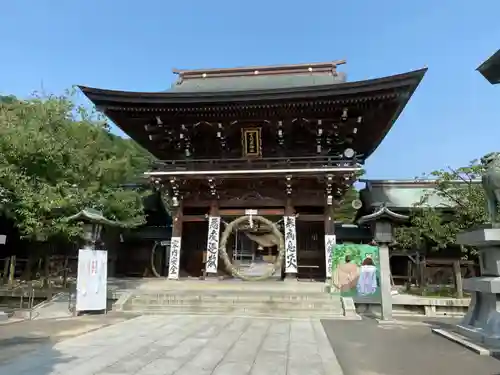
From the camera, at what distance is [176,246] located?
16266 millimetres

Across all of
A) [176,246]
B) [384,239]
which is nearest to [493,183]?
[384,239]

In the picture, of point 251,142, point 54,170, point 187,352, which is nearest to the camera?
point 187,352

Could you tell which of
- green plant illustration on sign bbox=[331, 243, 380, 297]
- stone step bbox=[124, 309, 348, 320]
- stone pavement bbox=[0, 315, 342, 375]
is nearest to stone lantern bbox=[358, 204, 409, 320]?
stone step bbox=[124, 309, 348, 320]

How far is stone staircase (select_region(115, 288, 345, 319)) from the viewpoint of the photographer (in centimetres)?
1082

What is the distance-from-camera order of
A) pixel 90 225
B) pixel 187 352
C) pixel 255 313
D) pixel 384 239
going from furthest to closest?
1. pixel 255 313
2. pixel 90 225
3. pixel 384 239
4. pixel 187 352

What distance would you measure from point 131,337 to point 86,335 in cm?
89

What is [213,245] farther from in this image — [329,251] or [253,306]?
[253,306]

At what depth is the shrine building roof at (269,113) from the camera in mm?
14930

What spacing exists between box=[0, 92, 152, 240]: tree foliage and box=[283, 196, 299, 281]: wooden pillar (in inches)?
254

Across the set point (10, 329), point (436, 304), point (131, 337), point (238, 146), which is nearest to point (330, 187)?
point (238, 146)

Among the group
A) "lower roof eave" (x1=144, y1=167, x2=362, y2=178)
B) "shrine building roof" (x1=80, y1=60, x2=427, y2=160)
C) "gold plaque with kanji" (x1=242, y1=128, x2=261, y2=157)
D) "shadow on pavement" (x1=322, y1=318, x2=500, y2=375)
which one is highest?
"shrine building roof" (x1=80, y1=60, x2=427, y2=160)

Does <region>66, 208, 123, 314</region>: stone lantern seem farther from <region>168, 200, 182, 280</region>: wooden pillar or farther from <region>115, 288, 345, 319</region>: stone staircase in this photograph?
<region>168, 200, 182, 280</region>: wooden pillar

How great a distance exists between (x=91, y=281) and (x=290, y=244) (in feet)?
26.0

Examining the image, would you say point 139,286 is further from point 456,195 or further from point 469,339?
point 456,195
